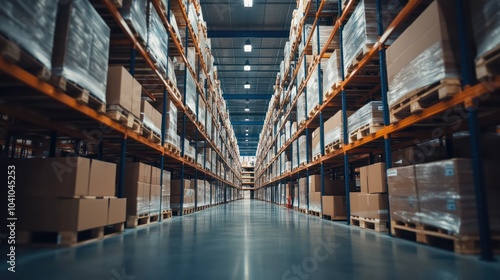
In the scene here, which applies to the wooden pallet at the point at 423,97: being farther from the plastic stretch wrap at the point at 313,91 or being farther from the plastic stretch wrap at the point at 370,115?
the plastic stretch wrap at the point at 313,91

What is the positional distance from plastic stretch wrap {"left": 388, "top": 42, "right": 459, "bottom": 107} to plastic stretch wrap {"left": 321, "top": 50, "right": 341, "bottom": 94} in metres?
2.22

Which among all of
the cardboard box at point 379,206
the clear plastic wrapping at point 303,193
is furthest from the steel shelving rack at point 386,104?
the cardboard box at point 379,206

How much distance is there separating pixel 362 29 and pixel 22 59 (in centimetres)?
470

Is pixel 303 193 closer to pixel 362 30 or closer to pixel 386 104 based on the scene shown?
pixel 386 104

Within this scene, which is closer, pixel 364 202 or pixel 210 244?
pixel 210 244

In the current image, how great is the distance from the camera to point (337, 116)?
6379mm

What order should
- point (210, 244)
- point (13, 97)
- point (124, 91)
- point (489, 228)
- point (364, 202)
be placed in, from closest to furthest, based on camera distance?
point (489, 228)
point (13, 97)
point (210, 244)
point (124, 91)
point (364, 202)

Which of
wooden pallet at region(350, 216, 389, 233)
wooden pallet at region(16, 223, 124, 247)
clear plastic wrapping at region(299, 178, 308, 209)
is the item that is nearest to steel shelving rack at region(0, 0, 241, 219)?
wooden pallet at region(16, 223, 124, 247)

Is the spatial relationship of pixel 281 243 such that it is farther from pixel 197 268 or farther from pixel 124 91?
pixel 124 91

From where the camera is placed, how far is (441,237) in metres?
3.45

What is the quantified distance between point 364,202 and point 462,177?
7.64 feet

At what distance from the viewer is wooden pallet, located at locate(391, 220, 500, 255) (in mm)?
2844

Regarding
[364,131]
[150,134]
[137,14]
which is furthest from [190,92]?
[364,131]

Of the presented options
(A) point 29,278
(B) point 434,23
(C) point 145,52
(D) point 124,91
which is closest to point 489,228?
(B) point 434,23
